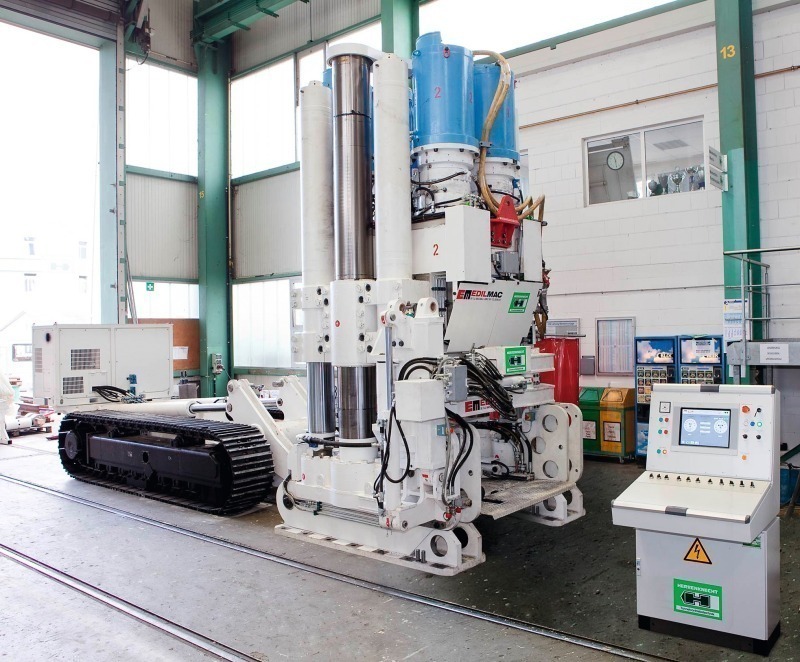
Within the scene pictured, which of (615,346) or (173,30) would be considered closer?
(615,346)

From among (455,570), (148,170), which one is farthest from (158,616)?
(148,170)

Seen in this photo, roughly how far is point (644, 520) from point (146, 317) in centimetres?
1306

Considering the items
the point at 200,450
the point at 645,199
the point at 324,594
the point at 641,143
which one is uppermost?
the point at 641,143

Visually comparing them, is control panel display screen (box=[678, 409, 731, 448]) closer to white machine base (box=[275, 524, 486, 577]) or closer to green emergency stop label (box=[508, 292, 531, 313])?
white machine base (box=[275, 524, 486, 577])

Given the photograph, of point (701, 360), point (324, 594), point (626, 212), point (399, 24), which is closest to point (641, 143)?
point (626, 212)

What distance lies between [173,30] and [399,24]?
6.64m

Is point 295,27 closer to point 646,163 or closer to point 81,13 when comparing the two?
point 81,13

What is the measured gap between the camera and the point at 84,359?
914 cm

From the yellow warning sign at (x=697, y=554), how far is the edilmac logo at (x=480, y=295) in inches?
92.0

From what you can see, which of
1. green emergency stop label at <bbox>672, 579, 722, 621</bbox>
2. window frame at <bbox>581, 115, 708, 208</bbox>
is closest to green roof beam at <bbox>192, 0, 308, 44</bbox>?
window frame at <bbox>581, 115, 708, 208</bbox>

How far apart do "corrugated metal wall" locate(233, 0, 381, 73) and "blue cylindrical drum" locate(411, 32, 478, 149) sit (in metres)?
8.04

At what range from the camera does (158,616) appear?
4250 millimetres

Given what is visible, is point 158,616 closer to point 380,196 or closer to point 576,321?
point 380,196

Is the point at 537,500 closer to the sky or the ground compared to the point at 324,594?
closer to the sky
